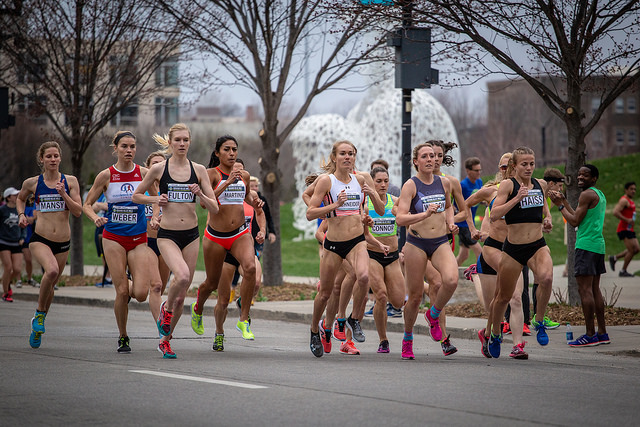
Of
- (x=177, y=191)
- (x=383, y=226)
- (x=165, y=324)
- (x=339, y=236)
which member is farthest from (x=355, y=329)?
(x=177, y=191)

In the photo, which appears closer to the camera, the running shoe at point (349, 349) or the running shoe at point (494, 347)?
the running shoe at point (494, 347)

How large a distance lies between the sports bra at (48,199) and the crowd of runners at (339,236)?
0.01 meters

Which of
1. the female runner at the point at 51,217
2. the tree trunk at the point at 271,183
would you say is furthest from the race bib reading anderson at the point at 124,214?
the tree trunk at the point at 271,183

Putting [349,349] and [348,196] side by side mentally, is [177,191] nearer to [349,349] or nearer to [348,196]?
[348,196]

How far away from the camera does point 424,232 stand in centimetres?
1018

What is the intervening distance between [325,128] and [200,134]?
51.4 meters

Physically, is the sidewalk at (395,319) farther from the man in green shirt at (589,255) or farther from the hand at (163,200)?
the hand at (163,200)

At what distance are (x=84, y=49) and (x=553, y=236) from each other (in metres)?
19.8

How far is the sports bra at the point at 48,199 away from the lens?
11125mm

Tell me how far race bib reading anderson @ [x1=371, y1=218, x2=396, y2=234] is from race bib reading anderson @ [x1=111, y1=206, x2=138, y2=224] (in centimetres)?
288

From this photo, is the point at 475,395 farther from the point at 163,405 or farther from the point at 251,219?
the point at 251,219

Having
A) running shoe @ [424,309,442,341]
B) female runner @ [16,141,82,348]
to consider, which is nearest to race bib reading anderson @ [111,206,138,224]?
female runner @ [16,141,82,348]

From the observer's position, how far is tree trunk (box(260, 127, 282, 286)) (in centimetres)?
1888

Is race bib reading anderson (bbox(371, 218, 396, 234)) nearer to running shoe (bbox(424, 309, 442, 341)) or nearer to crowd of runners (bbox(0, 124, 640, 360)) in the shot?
crowd of runners (bbox(0, 124, 640, 360))
